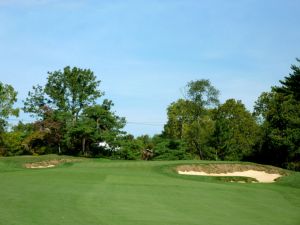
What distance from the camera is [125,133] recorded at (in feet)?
180

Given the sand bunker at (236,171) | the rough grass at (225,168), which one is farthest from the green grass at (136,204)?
the rough grass at (225,168)

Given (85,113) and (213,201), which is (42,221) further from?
(85,113)

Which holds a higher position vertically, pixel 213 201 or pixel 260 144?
pixel 260 144

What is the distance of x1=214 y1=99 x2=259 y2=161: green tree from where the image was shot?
190ft

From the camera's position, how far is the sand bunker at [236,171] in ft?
107

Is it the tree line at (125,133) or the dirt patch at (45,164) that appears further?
the tree line at (125,133)

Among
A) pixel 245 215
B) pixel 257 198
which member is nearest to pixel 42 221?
pixel 245 215

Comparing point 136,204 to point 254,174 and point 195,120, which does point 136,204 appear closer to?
point 254,174

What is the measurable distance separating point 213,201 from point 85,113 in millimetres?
39922

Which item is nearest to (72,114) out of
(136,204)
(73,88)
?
(73,88)

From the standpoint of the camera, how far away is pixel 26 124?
5884 centimetres

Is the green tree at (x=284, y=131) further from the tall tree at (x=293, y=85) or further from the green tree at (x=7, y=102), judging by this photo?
the green tree at (x=7, y=102)

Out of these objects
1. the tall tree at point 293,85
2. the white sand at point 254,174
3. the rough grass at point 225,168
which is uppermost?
the tall tree at point 293,85

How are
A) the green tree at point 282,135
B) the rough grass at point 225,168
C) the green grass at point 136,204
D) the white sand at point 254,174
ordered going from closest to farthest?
1. the green grass at point 136,204
2. the white sand at point 254,174
3. the rough grass at point 225,168
4. the green tree at point 282,135
